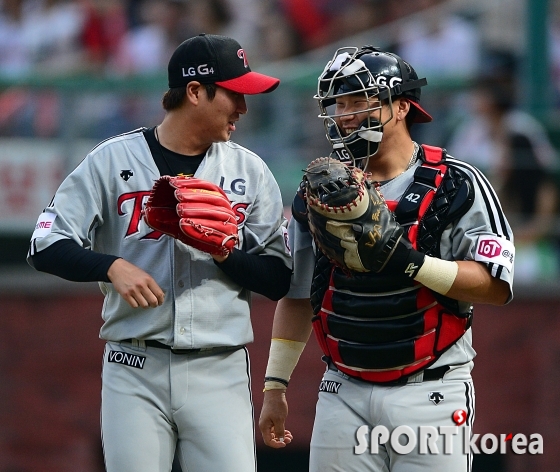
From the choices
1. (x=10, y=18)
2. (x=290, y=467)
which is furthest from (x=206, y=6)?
(x=290, y=467)

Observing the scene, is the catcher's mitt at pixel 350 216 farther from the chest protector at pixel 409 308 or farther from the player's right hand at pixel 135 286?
the player's right hand at pixel 135 286

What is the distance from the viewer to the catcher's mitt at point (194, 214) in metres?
3.84

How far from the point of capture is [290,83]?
8.38 metres


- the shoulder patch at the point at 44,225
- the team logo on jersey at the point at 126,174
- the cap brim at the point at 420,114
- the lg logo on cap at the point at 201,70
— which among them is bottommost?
the shoulder patch at the point at 44,225

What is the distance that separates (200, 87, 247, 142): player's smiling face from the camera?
416cm

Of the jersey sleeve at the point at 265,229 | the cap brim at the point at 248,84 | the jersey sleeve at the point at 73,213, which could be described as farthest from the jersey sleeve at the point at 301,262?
the jersey sleeve at the point at 73,213

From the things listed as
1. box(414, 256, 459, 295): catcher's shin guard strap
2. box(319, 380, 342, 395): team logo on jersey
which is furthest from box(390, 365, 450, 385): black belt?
box(414, 256, 459, 295): catcher's shin guard strap

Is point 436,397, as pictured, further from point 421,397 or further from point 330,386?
point 330,386

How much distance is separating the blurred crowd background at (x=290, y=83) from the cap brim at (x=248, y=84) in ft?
12.7

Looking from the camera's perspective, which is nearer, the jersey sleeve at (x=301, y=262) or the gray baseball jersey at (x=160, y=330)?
the gray baseball jersey at (x=160, y=330)

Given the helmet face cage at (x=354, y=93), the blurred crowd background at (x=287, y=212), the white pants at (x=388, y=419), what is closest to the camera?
the white pants at (x=388, y=419)

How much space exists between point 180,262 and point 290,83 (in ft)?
14.7

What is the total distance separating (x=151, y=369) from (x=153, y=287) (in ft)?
1.31

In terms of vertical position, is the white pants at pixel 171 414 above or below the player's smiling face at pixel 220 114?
below
